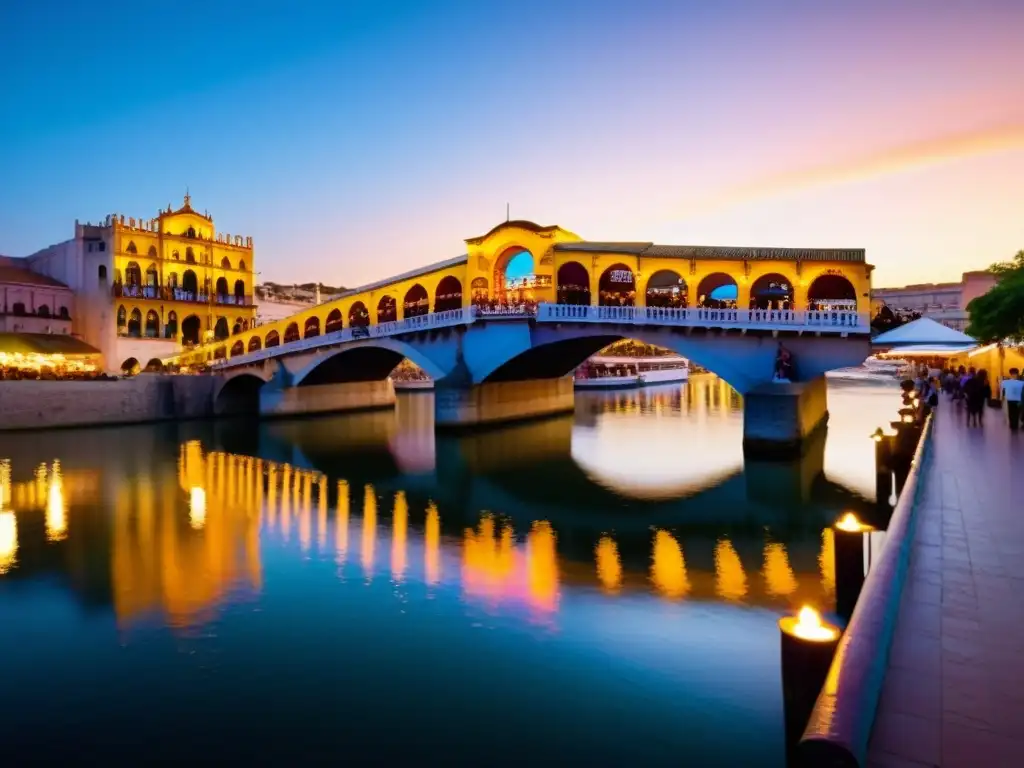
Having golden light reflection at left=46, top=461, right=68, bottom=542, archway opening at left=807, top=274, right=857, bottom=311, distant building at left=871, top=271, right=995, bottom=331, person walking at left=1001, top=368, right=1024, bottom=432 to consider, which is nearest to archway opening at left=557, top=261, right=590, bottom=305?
archway opening at left=807, top=274, right=857, bottom=311

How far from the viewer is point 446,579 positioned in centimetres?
1226

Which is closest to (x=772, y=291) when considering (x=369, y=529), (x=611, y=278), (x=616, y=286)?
(x=616, y=286)

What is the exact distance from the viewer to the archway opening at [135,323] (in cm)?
5112

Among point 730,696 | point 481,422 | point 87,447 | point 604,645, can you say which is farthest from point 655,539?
point 87,447

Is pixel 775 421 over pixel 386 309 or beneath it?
beneath

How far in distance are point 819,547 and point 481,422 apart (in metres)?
22.8

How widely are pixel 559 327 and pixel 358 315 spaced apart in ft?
55.5

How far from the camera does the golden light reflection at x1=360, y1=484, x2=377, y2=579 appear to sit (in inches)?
522

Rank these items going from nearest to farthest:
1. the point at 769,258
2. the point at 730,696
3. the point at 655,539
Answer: the point at 730,696, the point at 655,539, the point at 769,258

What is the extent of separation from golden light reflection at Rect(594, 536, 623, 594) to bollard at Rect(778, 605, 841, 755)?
6.96m

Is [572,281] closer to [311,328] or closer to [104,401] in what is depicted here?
[311,328]

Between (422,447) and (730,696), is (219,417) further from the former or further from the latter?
(730,696)

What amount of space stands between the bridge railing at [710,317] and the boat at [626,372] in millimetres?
36012

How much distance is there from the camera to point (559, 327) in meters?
31.7
